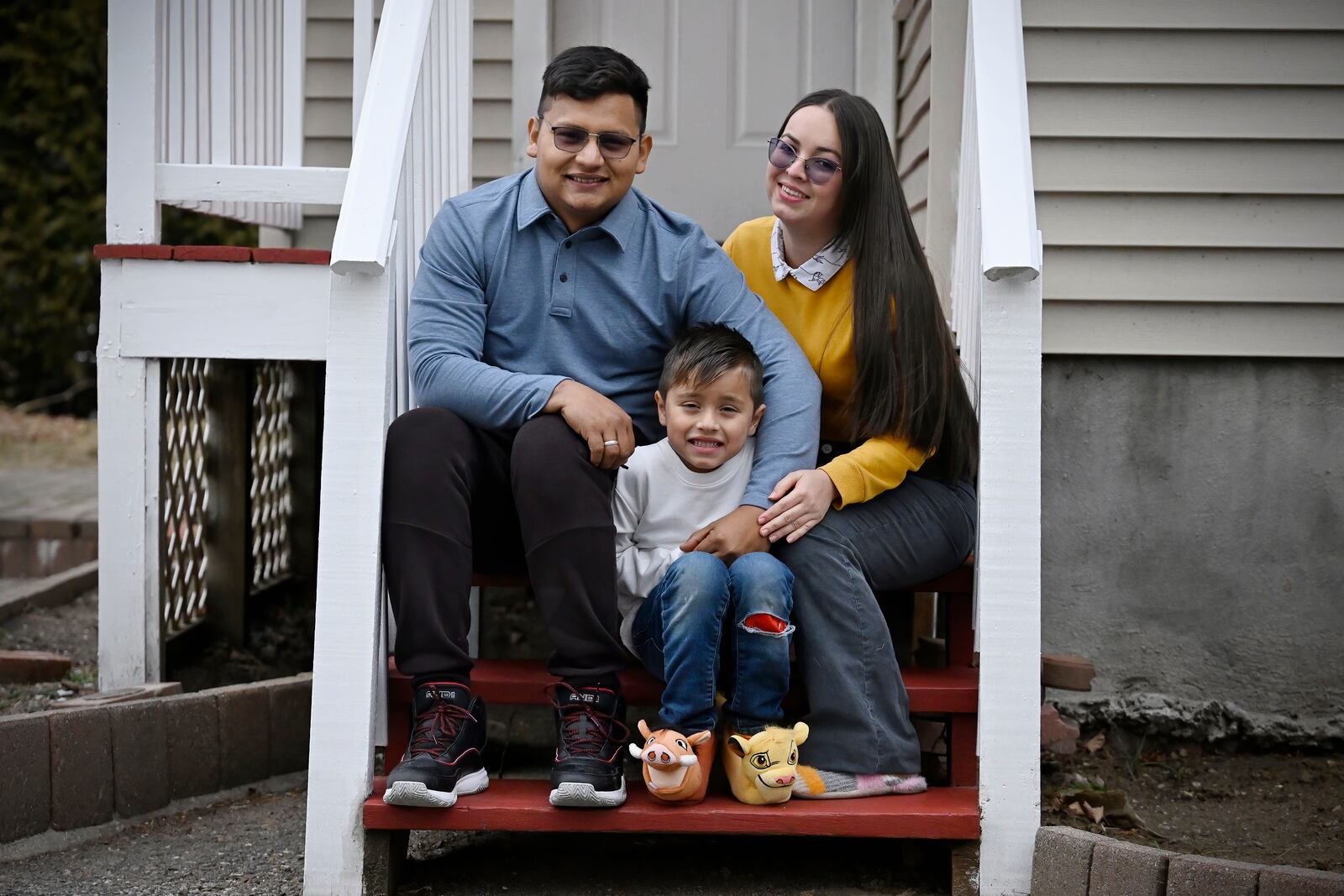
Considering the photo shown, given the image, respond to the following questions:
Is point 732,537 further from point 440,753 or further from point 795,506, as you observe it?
point 440,753

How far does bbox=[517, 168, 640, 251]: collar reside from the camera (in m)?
2.51

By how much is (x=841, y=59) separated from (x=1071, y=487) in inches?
62.1

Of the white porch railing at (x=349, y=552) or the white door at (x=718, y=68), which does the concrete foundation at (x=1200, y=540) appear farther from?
the white porch railing at (x=349, y=552)

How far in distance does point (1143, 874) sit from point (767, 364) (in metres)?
1.09

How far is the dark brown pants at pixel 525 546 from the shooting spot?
2.21 m

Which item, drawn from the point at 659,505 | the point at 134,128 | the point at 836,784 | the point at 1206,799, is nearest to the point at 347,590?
the point at 659,505

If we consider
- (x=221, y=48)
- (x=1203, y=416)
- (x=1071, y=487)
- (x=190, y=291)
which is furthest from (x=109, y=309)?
(x=1203, y=416)

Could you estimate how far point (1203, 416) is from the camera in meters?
3.37

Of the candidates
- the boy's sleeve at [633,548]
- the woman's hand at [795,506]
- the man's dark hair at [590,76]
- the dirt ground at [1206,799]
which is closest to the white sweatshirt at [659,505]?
the boy's sleeve at [633,548]

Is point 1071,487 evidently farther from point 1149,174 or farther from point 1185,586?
point 1149,174

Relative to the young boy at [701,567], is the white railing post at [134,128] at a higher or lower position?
higher

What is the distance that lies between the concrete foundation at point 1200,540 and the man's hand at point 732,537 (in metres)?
1.36

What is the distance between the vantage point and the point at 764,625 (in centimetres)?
222

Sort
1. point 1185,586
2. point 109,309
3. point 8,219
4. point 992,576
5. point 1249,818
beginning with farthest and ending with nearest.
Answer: point 8,219 < point 1185,586 < point 109,309 < point 1249,818 < point 992,576
